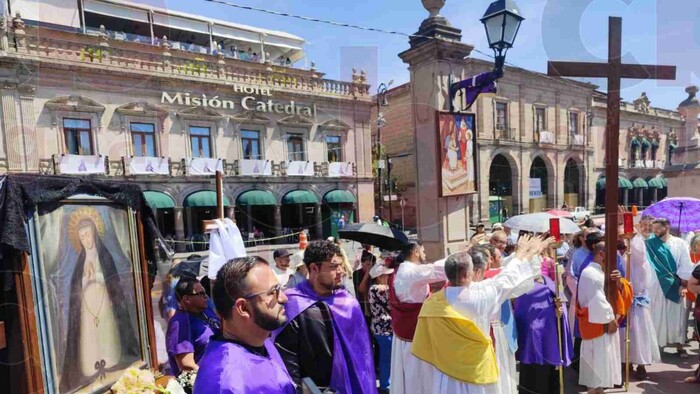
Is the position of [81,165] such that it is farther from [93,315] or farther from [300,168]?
[93,315]

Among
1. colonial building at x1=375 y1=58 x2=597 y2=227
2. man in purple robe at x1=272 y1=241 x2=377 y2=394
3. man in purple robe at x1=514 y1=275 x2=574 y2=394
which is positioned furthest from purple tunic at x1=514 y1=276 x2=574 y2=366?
colonial building at x1=375 y1=58 x2=597 y2=227

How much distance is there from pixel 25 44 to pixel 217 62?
738 cm

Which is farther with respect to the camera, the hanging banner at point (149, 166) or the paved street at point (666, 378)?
the hanging banner at point (149, 166)

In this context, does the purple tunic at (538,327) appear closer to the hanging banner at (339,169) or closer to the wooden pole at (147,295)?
the wooden pole at (147,295)

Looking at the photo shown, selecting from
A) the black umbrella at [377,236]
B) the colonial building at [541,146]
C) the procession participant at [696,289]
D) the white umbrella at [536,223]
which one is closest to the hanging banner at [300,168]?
the colonial building at [541,146]

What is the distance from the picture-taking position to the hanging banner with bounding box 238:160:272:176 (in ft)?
63.3

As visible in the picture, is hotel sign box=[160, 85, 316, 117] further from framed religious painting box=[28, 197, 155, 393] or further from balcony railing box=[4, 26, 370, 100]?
framed religious painting box=[28, 197, 155, 393]

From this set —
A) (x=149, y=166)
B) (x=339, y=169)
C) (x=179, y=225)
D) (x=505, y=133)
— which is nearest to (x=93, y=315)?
(x=149, y=166)

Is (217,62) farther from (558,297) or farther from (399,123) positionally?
(558,297)

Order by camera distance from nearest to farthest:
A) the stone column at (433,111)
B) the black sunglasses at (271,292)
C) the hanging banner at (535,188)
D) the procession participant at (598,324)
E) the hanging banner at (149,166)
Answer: the black sunglasses at (271,292) → the procession participant at (598,324) → the stone column at (433,111) → the hanging banner at (149,166) → the hanging banner at (535,188)

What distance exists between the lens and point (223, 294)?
1.50 meters

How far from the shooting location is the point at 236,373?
1.36 m

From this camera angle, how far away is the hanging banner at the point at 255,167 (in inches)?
759

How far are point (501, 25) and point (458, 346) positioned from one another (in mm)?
2934
